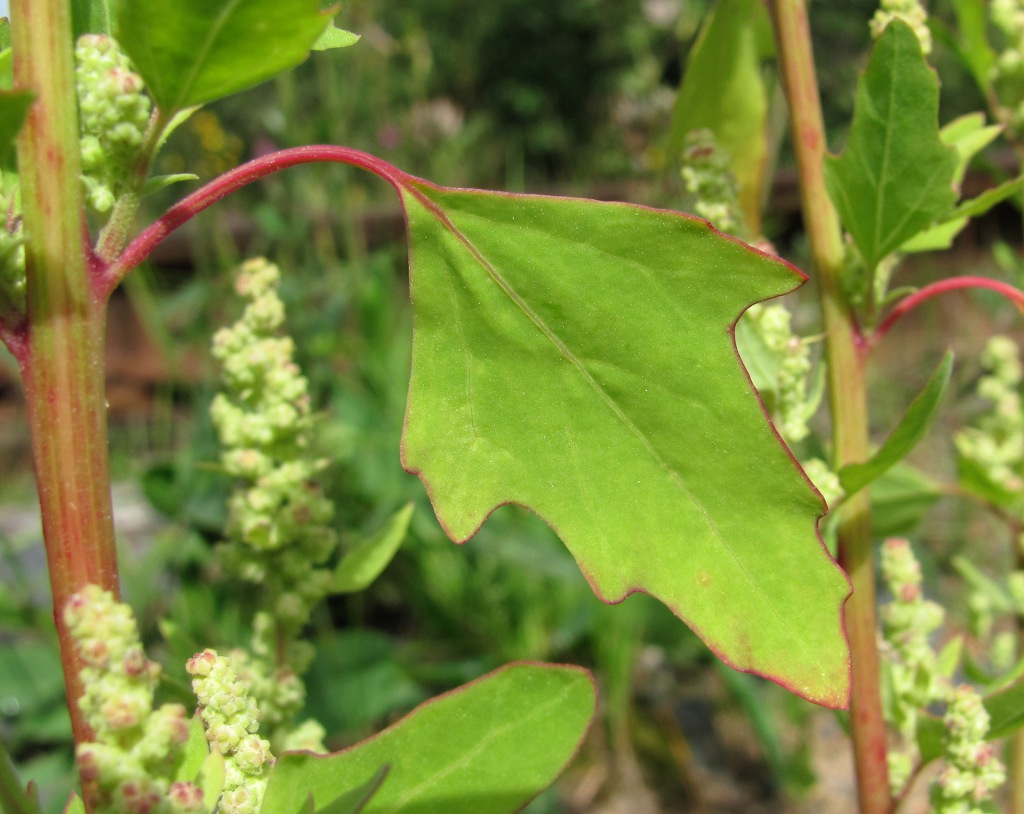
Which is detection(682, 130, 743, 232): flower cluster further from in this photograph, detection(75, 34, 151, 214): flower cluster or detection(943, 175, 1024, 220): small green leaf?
detection(75, 34, 151, 214): flower cluster

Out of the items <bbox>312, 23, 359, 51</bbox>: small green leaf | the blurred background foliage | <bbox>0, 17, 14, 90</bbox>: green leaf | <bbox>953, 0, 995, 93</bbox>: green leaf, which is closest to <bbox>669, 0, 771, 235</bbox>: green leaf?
the blurred background foliage

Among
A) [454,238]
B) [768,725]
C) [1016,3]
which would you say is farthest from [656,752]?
[454,238]

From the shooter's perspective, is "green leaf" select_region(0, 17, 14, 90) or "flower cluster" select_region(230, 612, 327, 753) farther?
"flower cluster" select_region(230, 612, 327, 753)

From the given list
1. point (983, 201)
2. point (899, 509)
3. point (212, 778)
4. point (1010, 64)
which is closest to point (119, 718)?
point (212, 778)

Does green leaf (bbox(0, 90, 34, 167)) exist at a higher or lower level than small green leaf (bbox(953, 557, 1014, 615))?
higher

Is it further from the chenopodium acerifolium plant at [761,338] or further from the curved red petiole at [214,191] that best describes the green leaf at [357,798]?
the chenopodium acerifolium plant at [761,338]

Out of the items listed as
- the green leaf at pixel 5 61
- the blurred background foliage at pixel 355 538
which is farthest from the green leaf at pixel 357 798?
the blurred background foliage at pixel 355 538
